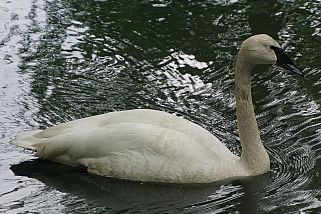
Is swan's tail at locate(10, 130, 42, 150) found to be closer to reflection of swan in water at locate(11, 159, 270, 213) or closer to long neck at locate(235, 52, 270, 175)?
reflection of swan in water at locate(11, 159, 270, 213)

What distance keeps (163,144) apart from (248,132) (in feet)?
2.80

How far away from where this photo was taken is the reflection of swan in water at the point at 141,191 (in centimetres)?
741

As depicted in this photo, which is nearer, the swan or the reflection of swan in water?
the reflection of swan in water

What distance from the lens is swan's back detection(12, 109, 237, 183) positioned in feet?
25.3

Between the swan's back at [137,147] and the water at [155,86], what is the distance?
0.41 feet

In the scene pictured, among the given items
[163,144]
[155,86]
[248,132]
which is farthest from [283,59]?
[155,86]

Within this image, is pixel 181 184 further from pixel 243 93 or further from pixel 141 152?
pixel 243 93

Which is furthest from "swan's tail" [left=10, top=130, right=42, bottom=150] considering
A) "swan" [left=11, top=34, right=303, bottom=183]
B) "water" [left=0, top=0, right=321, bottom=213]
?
"water" [left=0, top=0, right=321, bottom=213]

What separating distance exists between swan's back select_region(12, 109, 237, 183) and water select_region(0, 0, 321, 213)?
126mm

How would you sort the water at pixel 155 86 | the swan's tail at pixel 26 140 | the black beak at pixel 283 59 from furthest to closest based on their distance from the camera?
the swan's tail at pixel 26 140
the black beak at pixel 283 59
the water at pixel 155 86

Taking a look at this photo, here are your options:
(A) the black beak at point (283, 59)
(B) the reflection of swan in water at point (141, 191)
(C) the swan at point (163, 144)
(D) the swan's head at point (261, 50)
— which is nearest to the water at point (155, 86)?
(B) the reflection of swan in water at point (141, 191)

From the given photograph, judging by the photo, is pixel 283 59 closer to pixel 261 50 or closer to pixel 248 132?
pixel 261 50

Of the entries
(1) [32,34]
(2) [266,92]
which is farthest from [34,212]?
(1) [32,34]

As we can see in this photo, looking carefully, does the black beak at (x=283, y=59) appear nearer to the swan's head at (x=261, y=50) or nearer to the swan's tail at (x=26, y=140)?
the swan's head at (x=261, y=50)
